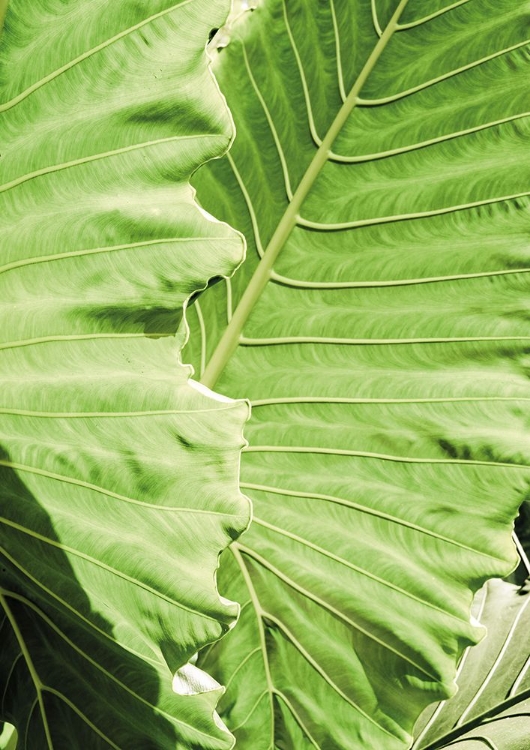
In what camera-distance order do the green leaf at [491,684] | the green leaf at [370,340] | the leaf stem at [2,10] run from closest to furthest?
the leaf stem at [2,10]
the green leaf at [370,340]
the green leaf at [491,684]

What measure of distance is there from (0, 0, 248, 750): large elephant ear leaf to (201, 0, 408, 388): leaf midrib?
0.89 feet

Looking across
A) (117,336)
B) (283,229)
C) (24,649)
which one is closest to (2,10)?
(117,336)

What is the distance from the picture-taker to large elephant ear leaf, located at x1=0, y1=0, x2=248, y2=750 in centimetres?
63

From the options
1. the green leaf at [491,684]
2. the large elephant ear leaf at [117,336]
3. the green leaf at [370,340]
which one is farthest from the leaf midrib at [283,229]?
the green leaf at [491,684]

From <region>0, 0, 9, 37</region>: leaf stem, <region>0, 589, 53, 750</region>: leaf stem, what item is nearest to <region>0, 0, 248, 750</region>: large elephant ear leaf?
<region>0, 0, 9, 37</region>: leaf stem

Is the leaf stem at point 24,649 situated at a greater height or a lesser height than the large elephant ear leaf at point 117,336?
lesser

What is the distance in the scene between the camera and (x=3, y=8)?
62cm

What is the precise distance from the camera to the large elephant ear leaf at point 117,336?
0.63 m

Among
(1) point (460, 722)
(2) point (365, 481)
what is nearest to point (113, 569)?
(2) point (365, 481)

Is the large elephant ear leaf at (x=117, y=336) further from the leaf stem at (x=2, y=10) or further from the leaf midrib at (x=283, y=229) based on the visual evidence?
the leaf midrib at (x=283, y=229)

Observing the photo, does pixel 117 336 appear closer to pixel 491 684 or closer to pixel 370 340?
pixel 370 340

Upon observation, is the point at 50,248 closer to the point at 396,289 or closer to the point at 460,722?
the point at 396,289

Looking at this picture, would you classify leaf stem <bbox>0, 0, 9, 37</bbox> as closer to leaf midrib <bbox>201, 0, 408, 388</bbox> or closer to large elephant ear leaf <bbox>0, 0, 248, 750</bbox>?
large elephant ear leaf <bbox>0, 0, 248, 750</bbox>

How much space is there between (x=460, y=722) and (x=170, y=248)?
948 mm
